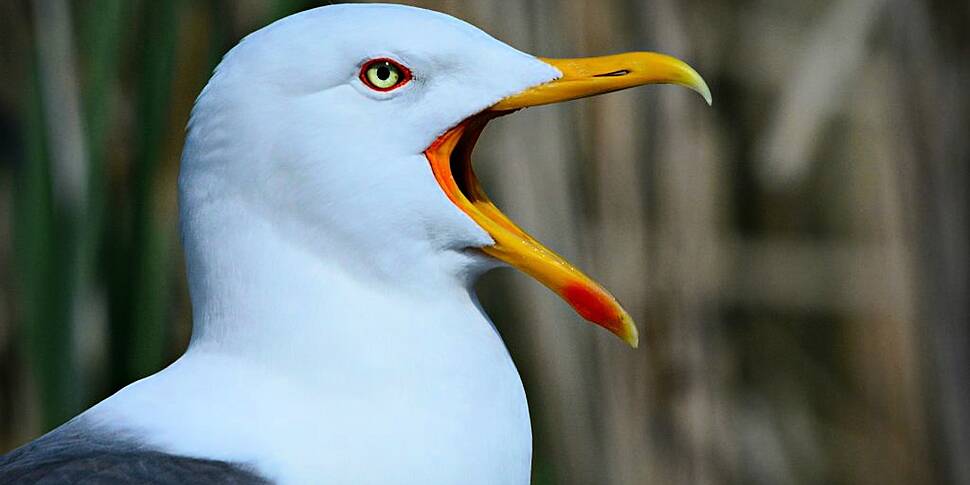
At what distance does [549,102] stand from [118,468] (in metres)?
0.39

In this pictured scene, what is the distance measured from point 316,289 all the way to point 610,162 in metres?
0.84

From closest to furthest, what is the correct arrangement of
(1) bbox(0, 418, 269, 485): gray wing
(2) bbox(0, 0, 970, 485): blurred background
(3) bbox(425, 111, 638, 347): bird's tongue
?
(1) bbox(0, 418, 269, 485): gray wing, (3) bbox(425, 111, 638, 347): bird's tongue, (2) bbox(0, 0, 970, 485): blurred background

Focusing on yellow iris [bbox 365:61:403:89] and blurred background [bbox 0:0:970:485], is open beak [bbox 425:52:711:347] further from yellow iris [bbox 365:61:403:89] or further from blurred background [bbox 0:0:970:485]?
blurred background [bbox 0:0:970:485]

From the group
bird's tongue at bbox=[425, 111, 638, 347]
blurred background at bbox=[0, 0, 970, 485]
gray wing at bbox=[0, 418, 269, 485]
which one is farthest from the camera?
blurred background at bbox=[0, 0, 970, 485]

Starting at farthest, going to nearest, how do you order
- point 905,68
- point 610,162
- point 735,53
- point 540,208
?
point 735,53 < point 905,68 < point 610,162 < point 540,208

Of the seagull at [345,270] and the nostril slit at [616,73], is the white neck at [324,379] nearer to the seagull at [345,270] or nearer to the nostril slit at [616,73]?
the seagull at [345,270]

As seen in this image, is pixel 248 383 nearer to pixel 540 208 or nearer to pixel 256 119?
pixel 256 119

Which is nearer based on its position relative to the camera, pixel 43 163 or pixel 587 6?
pixel 43 163

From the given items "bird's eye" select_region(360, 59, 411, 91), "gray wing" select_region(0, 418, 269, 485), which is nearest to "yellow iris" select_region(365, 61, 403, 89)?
"bird's eye" select_region(360, 59, 411, 91)

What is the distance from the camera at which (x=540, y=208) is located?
163cm

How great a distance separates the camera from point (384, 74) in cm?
103

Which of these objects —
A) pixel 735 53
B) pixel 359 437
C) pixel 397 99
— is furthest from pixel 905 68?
pixel 359 437

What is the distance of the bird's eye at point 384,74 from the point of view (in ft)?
3.35

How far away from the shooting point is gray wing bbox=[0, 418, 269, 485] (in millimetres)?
916
